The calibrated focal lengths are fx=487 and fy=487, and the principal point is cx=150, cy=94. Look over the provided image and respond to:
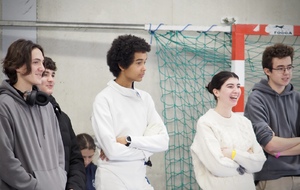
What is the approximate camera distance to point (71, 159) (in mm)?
2977

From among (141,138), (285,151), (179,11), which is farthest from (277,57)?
(179,11)

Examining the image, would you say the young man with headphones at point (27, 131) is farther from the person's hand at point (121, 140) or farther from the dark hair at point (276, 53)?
the dark hair at point (276, 53)

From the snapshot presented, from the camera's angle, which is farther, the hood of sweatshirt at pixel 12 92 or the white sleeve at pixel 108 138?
the white sleeve at pixel 108 138

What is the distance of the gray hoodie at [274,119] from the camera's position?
3.42 meters

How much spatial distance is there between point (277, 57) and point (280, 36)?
165 centimetres

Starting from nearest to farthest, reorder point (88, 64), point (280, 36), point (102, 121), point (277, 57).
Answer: point (102, 121)
point (277, 57)
point (88, 64)
point (280, 36)

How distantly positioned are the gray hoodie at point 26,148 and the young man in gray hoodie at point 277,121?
1520 mm

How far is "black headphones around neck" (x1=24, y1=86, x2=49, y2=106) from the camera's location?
8.16 ft

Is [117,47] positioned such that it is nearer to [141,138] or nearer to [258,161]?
[141,138]

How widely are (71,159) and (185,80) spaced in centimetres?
217

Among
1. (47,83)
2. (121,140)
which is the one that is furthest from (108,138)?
(47,83)

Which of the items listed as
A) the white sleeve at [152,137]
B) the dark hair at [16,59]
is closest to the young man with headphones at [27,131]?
the dark hair at [16,59]

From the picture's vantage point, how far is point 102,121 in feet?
9.98

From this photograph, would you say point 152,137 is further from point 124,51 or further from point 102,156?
point 124,51
